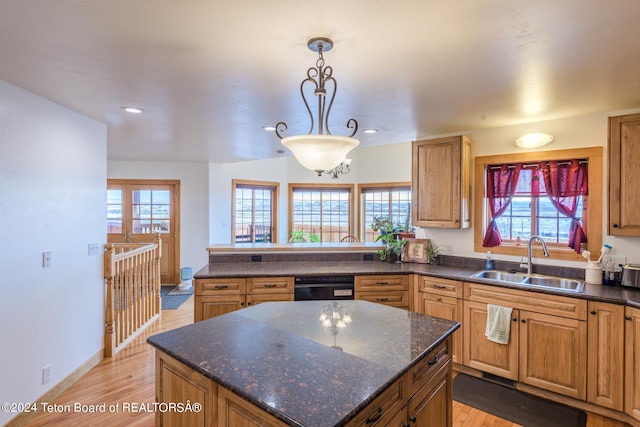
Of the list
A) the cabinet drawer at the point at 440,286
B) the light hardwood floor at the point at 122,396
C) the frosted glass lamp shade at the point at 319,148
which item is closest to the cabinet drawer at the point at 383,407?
the frosted glass lamp shade at the point at 319,148

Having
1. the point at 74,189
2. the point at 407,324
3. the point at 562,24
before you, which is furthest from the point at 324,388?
the point at 74,189

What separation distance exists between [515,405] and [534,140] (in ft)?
7.42

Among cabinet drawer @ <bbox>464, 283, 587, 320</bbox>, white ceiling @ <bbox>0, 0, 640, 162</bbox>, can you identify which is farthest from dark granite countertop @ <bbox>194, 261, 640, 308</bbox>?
white ceiling @ <bbox>0, 0, 640, 162</bbox>

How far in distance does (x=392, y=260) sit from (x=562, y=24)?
8.82 feet

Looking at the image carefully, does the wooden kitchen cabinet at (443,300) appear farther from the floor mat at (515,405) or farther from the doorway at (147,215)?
the doorway at (147,215)

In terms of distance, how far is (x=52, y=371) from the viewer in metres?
2.64

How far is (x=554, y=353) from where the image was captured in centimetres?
262

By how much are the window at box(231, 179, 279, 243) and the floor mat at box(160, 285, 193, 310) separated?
5.05 feet

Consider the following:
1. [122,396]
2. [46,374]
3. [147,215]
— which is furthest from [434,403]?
[147,215]

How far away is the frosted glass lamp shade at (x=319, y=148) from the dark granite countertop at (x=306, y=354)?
82 centimetres

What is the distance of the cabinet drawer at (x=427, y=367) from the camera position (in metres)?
1.43

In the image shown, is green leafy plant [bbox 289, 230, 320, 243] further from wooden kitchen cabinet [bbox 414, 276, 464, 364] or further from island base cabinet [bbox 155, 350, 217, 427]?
island base cabinet [bbox 155, 350, 217, 427]

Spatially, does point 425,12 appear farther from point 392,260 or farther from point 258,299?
point 392,260

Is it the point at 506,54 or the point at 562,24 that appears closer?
the point at 562,24
